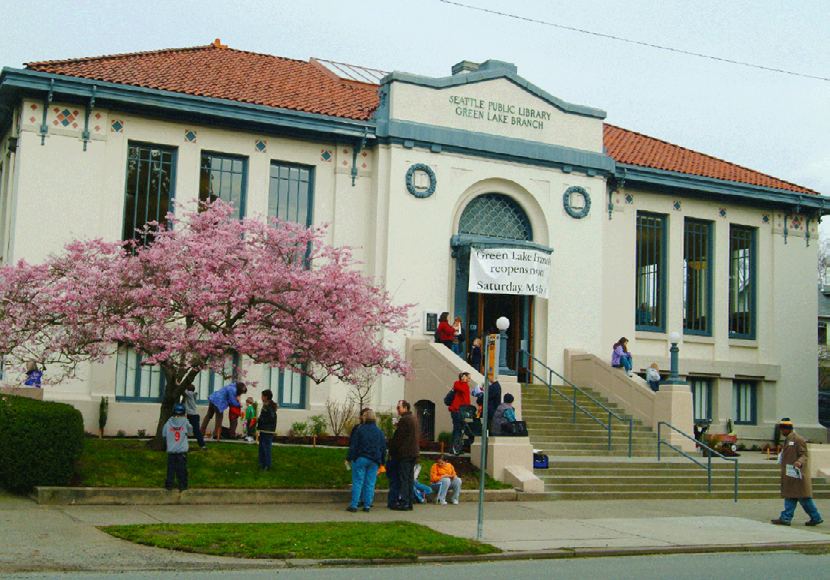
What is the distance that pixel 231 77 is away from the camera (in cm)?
2419

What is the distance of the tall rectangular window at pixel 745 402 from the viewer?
28.5 metres

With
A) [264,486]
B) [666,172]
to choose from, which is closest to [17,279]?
[264,486]

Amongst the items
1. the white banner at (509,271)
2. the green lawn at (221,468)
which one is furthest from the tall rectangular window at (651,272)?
the green lawn at (221,468)

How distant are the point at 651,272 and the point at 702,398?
416cm

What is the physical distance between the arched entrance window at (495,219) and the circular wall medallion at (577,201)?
3.97 ft

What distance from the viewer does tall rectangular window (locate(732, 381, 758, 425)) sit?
93.6 ft

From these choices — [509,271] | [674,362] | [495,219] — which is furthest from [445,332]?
[674,362]

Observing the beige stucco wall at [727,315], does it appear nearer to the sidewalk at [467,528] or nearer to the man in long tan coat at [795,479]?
the sidewalk at [467,528]

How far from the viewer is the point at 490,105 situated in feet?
81.1

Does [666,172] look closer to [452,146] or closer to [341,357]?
[452,146]

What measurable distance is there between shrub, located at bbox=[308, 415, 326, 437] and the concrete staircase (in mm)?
4831

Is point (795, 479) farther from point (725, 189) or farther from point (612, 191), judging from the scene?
point (725, 189)

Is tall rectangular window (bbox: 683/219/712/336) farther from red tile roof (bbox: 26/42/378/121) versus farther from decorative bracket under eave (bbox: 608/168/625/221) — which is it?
red tile roof (bbox: 26/42/378/121)

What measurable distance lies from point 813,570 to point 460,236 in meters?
14.3
